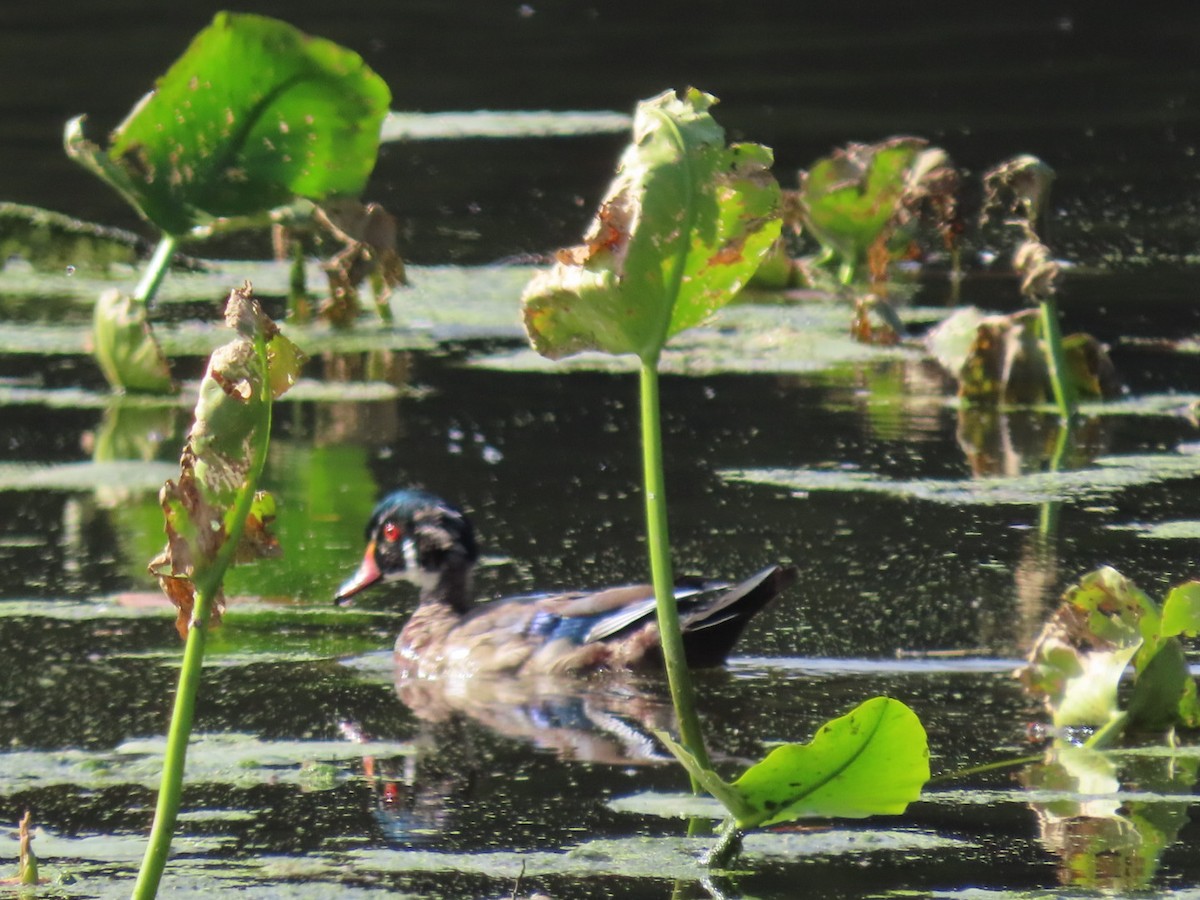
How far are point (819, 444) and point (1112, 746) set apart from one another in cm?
262

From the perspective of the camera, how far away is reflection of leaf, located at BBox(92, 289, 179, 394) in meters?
7.39

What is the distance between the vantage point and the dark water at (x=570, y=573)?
387cm

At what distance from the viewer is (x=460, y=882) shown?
11.8 feet

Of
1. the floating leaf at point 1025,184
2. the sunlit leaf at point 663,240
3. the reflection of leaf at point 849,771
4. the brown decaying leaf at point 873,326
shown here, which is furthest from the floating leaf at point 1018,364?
the reflection of leaf at point 849,771

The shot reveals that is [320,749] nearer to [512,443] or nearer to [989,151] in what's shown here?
[512,443]

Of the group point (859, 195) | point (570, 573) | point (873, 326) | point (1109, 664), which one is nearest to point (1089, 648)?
point (1109, 664)

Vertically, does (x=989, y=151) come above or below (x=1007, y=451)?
above

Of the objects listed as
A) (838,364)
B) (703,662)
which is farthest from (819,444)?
(703,662)

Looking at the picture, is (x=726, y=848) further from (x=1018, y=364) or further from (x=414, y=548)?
(x=1018, y=364)

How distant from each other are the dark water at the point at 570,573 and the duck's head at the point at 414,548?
4.8 inches

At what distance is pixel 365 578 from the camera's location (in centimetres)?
559

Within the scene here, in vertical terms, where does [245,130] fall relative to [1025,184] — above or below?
Result: above

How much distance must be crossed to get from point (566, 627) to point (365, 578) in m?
0.69

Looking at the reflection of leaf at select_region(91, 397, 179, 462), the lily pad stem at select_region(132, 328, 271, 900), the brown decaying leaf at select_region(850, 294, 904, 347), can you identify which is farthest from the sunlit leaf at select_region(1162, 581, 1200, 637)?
the brown decaying leaf at select_region(850, 294, 904, 347)
